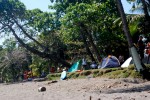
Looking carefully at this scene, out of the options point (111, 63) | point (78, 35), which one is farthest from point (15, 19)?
point (111, 63)

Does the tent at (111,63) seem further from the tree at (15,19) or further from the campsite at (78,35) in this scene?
the tree at (15,19)

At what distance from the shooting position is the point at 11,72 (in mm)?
51625

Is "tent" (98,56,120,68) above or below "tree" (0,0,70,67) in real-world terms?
below

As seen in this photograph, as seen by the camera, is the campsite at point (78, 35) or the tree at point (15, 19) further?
the tree at point (15, 19)

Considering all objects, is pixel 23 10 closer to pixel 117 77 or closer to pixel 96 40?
pixel 96 40

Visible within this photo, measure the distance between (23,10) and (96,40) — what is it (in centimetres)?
981

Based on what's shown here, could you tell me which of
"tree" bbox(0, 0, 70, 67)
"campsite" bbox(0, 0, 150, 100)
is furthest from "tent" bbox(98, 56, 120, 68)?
"tree" bbox(0, 0, 70, 67)

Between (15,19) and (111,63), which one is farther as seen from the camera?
(15,19)

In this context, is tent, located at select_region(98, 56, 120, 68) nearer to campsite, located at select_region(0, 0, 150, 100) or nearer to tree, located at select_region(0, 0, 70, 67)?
campsite, located at select_region(0, 0, 150, 100)

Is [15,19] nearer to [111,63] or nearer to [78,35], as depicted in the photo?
[78,35]

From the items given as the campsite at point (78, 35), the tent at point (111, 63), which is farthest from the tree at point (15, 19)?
the tent at point (111, 63)

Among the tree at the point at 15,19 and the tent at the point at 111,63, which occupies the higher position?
the tree at the point at 15,19

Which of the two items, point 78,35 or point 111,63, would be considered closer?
point 111,63

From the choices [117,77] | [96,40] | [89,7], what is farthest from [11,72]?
[117,77]
